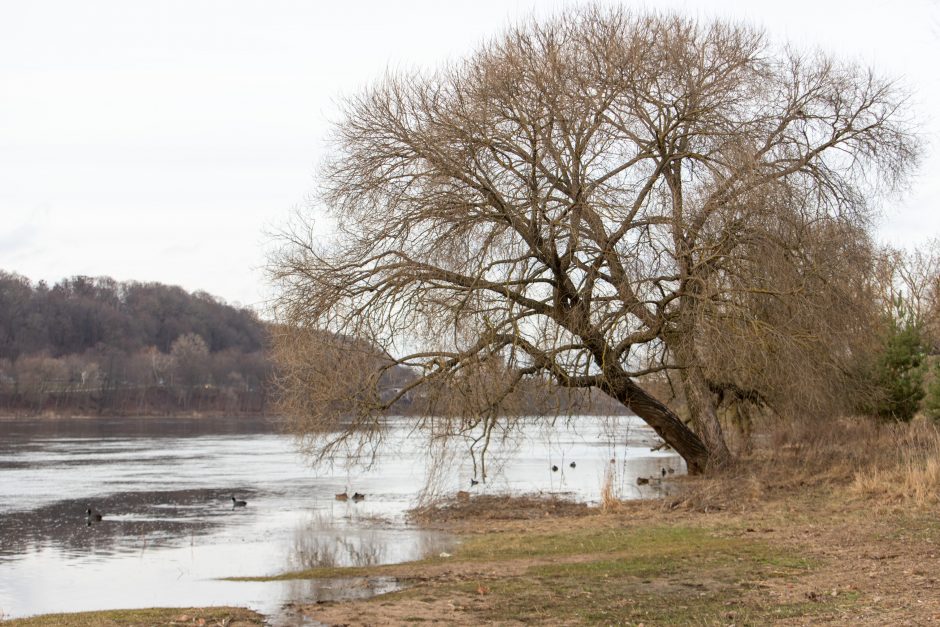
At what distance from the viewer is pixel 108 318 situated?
157 meters

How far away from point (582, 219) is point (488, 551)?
664cm

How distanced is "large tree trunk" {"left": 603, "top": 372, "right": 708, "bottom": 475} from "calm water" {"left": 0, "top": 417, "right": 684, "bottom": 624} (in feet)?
2.30

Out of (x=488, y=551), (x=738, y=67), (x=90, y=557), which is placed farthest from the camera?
(x=738, y=67)

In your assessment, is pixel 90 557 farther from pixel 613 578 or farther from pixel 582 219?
pixel 582 219

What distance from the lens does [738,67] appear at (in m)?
20.6

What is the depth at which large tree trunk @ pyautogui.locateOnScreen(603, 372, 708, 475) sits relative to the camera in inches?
819

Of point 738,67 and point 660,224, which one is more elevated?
point 738,67

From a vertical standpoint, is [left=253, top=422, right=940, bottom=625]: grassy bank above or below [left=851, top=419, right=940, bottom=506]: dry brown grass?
below

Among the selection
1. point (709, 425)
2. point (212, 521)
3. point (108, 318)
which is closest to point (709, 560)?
point (709, 425)

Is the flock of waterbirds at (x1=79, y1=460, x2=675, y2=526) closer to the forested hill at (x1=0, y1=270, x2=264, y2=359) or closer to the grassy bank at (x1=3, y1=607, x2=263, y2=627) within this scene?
the grassy bank at (x1=3, y1=607, x2=263, y2=627)

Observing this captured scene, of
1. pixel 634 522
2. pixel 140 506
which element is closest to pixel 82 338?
pixel 140 506

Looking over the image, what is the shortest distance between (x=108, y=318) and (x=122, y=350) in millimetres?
11042

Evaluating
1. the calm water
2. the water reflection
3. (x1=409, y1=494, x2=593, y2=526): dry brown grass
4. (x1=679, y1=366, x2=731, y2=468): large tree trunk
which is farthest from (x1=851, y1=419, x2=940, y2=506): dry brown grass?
the water reflection

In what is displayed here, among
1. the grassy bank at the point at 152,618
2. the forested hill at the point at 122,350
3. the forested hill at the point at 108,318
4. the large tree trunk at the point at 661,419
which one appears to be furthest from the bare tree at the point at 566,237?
the forested hill at the point at 108,318
